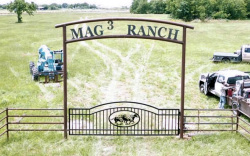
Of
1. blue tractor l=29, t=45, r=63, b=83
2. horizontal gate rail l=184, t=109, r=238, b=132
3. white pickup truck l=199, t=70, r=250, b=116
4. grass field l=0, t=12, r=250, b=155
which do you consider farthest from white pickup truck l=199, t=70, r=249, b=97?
blue tractor l=29, t=45, r=63, b=83

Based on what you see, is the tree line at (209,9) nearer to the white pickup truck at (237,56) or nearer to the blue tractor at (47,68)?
the white pickup truck at (237,56)

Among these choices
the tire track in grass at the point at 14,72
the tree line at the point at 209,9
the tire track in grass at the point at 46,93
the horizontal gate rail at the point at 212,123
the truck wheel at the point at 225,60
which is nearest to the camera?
the horizontal gate rail at the point at 212,123

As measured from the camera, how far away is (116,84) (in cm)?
2162

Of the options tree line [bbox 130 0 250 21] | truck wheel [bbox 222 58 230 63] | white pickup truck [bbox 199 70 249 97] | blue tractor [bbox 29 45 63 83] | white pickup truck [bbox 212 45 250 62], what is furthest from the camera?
tree line [bbox 130 0 250 21]

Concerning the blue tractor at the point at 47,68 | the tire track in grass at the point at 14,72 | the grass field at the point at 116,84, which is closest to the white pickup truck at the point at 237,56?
the grass field at the point at 116,84

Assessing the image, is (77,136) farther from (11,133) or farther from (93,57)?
(93,57)

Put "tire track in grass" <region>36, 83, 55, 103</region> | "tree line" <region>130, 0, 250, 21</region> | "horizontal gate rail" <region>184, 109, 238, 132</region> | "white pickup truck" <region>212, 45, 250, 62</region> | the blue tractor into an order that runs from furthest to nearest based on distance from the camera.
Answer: "tree line" <region>130, 0, 250, 21</region> → "white pickup truck" <region>212, 45, 250, 62</region> → the blue tractor → "tire track in grass" <region>36, 83, 55, 103</region> → "horizontal gate rail" <region>184, 109, 238, 132</region>

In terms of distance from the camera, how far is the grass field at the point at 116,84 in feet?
38.2

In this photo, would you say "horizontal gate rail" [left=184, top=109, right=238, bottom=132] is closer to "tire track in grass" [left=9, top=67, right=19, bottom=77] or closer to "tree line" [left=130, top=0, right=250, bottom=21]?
"tire track in grass" [left=9, top=67, right=19, bottom=77]

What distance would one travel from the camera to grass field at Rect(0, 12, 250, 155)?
11633 millimetres

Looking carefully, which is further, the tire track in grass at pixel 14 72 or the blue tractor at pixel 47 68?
the tire track in grass at pixel 14 72

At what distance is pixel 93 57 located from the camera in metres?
31.5

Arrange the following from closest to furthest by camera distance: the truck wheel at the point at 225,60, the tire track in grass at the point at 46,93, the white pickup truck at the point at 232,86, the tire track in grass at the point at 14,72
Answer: the white pickup truck at the point at 232,86 → the tire track in grass at the point at 46,93 → the tire track in grass at the point at 14,72 → the truck wheel at the point at 225,60

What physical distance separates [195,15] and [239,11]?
16.4 m
